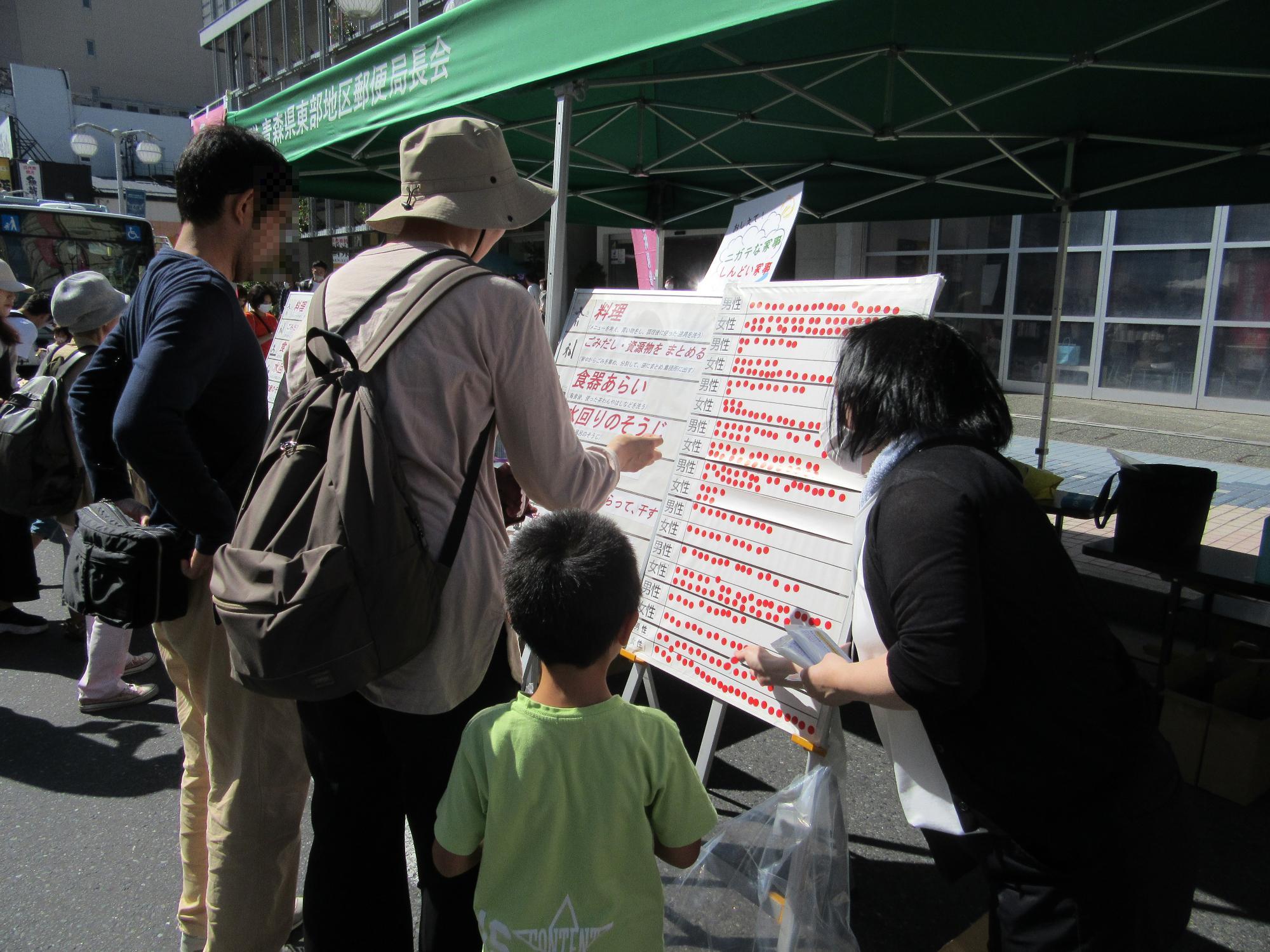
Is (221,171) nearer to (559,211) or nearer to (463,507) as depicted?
(463,507)

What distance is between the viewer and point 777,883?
1703 millimetres

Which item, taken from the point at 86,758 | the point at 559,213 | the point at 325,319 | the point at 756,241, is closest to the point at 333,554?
the point at 325,319

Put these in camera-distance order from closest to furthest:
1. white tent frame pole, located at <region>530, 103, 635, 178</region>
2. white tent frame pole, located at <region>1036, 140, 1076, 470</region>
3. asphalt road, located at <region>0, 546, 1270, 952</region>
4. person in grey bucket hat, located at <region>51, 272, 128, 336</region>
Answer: asphalt road, located at <region>0, 546, 1270, 952</region>
person in grey bucket hat, located at <region>51, 272, 128, 336</region>
white tent frame pole, located at <region>1036, 140, 1076, 470</region>
white tent frame pole, located at <region>530, 103, 635, 178</region>

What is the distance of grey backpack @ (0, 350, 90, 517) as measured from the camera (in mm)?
3496

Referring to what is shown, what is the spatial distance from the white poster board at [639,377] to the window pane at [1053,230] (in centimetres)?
951

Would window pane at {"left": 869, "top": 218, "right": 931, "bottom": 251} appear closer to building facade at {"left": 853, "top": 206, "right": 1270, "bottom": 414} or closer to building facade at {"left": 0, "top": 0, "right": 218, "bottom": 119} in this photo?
building facade at {"left": 853, "top": 206, "right": 1270, "bottom": 414}

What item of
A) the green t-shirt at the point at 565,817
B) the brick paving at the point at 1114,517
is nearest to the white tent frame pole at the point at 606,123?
the brick paving at the point at 1114,517

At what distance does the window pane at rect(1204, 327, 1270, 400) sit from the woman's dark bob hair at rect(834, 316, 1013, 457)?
33.5 ft

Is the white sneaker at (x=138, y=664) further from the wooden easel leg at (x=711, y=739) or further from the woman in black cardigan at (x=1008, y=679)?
the woman in black cardigan at (x=1008, y=679)

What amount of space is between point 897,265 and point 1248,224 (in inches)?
168

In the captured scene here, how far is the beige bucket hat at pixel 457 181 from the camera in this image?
1574mm

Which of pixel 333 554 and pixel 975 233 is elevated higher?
pixel 975 233

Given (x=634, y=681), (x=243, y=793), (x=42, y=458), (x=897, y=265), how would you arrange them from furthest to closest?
(x=897, y=265) → (x=42, y=458) → (x=634, y=681) → (x=243, y=793)

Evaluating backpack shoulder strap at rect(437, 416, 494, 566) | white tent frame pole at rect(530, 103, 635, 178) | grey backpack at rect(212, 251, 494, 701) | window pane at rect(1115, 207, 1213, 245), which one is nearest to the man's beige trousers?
grey backpack at rect(212, 251, 494, 701)
